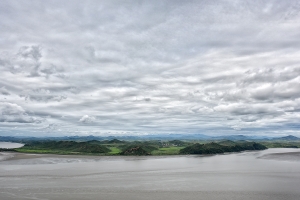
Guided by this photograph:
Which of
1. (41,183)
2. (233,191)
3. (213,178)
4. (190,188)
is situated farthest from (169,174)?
(41,183)

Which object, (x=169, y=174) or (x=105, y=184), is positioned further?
(x=169, y=174)

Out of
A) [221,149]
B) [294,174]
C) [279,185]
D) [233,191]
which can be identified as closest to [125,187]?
[233,191]

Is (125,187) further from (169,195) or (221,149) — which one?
(221,149)

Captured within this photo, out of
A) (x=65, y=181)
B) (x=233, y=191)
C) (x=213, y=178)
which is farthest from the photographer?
(x=213, y=178)

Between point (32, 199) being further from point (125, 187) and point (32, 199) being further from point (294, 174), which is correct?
point (294, 174)

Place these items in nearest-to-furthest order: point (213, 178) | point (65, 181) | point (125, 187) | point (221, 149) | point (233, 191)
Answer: point (233, 191) → point (125, 187) → point (65, 181) → point (213, 178) → point (221, 149)

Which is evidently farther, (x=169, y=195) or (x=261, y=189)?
(x=261, y=189)

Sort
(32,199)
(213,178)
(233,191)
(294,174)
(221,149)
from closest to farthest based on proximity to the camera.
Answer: (32,199) < (233,191) < (213,178) < (294,174) < (221,149)

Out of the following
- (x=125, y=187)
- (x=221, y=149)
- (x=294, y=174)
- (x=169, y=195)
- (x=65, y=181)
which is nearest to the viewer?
(x=169, y=195)
